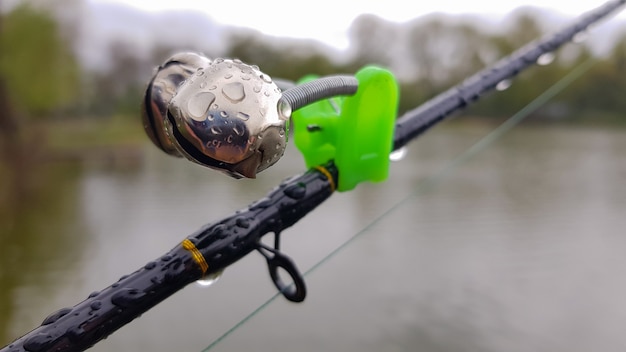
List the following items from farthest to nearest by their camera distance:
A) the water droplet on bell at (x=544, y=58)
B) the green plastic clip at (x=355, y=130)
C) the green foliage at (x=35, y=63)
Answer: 1. the green foliage at (x=35, y=63)
2. the water droplet on bell at (x=544, y=58)
3. the green plastic clip at (x=355, y=130)

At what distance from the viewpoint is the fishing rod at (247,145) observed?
0.23 metres

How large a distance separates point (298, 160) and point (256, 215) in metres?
0.10

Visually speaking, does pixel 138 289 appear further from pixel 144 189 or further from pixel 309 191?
pixel 144 189

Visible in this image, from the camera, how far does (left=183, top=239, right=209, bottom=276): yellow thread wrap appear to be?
0.30 m

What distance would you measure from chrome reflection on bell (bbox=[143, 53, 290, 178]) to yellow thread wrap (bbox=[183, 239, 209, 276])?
0.07 meters

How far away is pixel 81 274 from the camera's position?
707 millimetres

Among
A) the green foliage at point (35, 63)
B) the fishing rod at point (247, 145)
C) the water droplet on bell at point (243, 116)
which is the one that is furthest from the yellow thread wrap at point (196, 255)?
the green foliage at point (35, 63)

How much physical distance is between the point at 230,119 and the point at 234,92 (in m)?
0.01

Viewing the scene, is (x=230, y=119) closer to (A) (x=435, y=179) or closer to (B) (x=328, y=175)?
(B) (x=328, y=175)

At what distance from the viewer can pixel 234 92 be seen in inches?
8.9

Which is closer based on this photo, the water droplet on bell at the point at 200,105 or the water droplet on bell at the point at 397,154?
the water droplet on bell at the point at 200,105

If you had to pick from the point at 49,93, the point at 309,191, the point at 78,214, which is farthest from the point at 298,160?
the point at 49,93

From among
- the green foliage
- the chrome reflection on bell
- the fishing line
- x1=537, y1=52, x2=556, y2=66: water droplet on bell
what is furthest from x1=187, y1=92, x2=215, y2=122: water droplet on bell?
the green foliage

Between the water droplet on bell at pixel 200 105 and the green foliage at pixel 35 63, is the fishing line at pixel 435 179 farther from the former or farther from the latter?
the green foliage at pixel 35 63
